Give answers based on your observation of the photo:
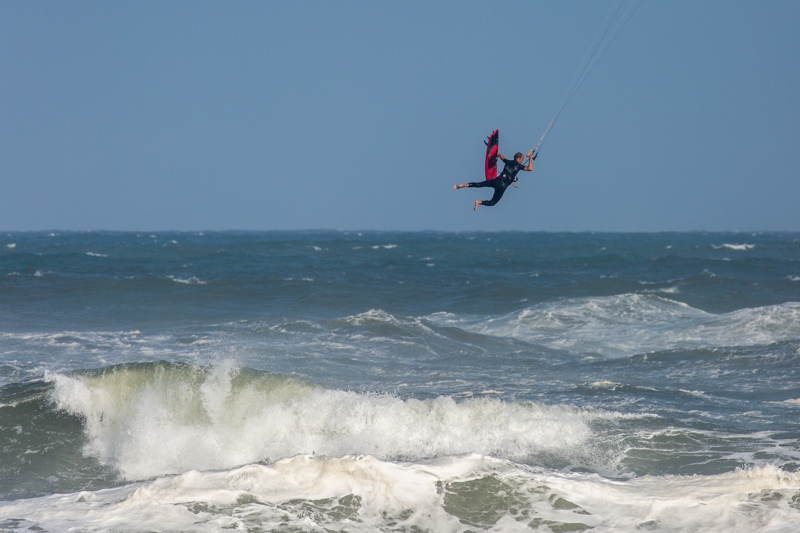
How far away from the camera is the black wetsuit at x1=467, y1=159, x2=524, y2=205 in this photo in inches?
444

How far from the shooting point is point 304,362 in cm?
1445

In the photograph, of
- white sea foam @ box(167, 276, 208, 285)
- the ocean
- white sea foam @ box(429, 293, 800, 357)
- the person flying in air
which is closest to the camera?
the ocean

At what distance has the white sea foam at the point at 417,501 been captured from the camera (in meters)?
7.03

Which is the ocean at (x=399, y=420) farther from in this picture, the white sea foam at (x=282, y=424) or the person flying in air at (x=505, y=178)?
the person flying in air at (x=505, y=178)

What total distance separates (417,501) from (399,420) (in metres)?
2.48

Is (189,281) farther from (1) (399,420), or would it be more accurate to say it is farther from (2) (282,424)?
(1) (399,420)

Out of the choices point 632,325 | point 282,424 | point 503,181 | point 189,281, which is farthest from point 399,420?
point 189,281

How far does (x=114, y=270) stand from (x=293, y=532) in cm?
2909

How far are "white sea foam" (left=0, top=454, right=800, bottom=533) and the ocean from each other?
20 millimetres

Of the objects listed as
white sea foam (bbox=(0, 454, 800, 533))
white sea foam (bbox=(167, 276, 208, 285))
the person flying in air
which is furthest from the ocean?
white sea foam (bbox=(167, 276, 208, 285))

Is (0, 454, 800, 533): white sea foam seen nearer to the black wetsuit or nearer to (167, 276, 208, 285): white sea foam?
the black wetsuit

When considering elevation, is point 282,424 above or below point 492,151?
below

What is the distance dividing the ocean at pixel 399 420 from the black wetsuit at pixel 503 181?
105 inches

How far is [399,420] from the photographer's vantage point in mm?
9922
